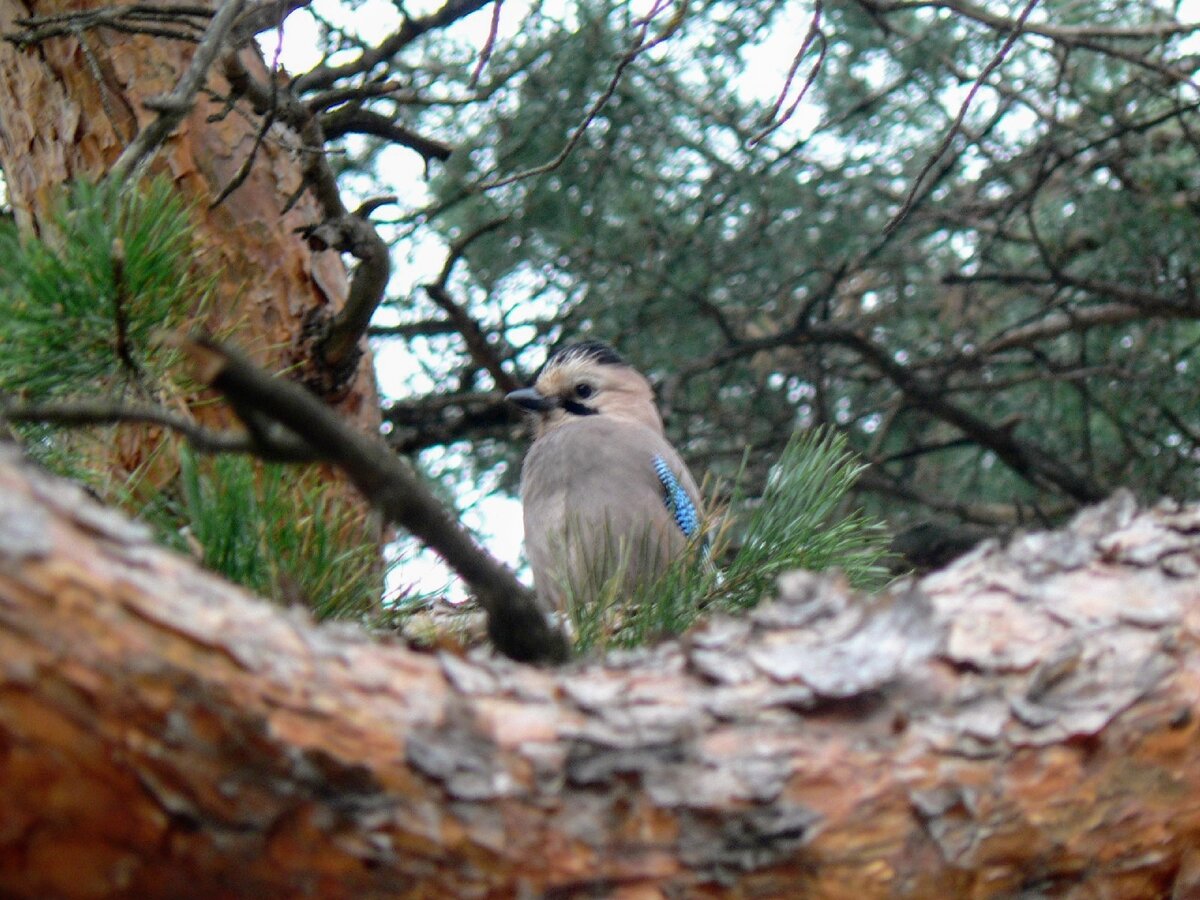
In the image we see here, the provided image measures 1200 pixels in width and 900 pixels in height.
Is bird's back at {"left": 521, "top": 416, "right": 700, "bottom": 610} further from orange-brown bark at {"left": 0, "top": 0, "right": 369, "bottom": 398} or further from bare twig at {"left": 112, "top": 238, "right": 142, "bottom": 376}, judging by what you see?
bare twig at {"left": 112, "top": 238, "right": 142, "bottom": 376}

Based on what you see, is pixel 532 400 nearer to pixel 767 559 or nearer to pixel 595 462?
pixel 595 462

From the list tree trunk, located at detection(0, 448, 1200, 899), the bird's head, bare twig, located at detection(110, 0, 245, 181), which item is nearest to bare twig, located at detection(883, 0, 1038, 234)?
tree trunk, located at detection(0, 448, 1200, 899)

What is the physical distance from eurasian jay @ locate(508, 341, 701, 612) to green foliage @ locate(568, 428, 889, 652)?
60 cm

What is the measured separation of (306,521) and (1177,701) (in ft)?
2.77

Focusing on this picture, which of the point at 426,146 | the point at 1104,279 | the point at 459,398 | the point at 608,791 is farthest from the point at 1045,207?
the point at 608,791

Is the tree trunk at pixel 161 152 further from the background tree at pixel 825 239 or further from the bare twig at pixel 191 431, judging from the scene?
the bare twig at pixel 191 431

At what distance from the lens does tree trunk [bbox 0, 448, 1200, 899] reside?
86cm

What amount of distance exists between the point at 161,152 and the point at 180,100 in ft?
2.44

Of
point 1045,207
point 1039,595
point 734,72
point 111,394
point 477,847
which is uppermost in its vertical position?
point 734,72

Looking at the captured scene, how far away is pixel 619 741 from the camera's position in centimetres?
104

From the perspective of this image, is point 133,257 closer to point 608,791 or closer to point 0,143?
point 608,791

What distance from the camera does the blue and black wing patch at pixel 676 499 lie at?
110 inches

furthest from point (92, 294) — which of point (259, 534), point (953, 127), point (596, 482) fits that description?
point (596, 482)

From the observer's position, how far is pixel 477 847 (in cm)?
97
